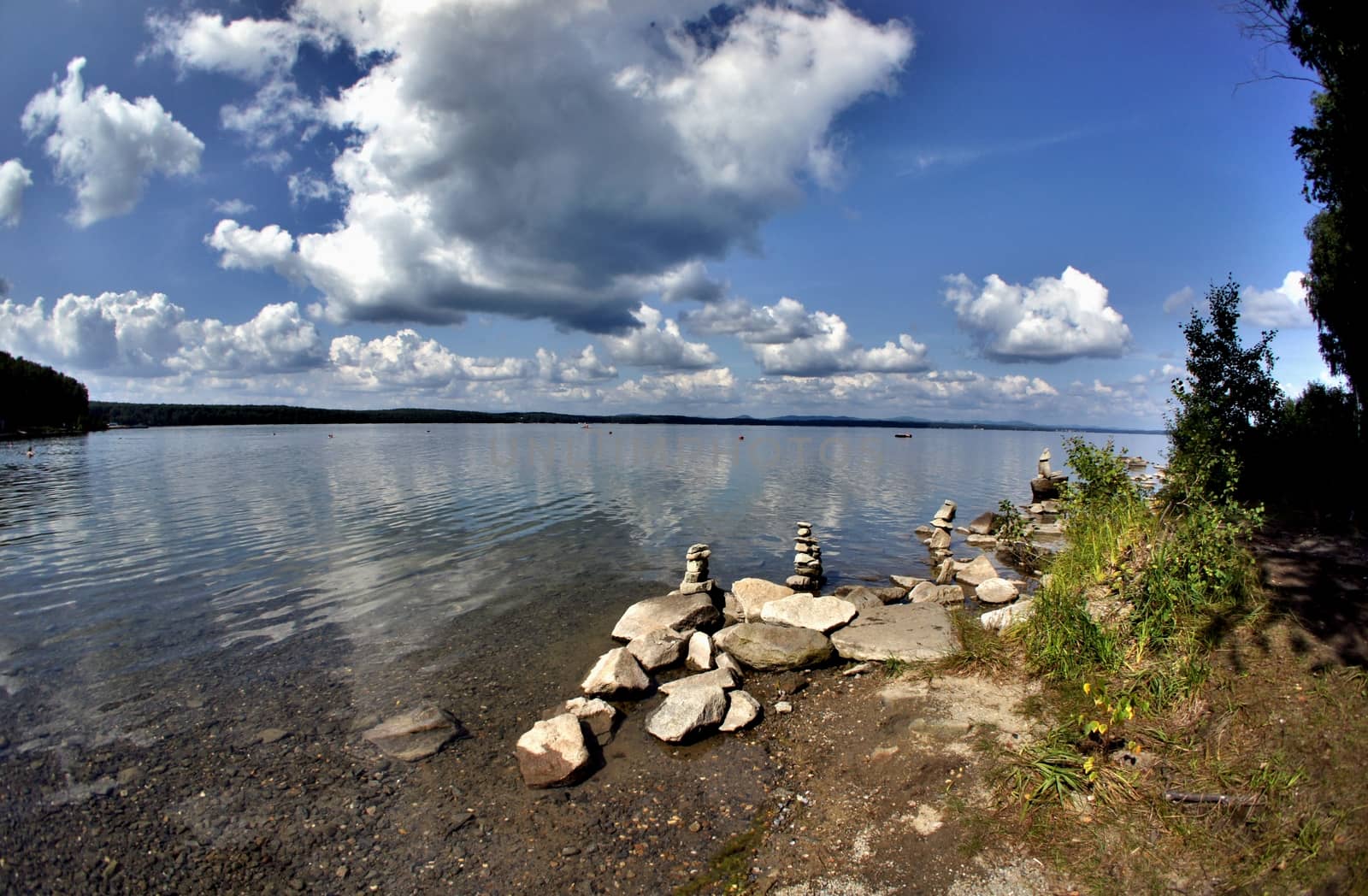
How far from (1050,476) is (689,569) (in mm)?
33802

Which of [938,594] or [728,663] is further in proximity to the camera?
[938,594]

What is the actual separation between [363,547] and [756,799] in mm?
20664

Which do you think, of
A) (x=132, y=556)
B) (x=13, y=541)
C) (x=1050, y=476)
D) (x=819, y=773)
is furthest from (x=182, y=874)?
(x=1050, y=476)

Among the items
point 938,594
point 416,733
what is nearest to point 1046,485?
point 938,594

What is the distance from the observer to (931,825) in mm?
6586

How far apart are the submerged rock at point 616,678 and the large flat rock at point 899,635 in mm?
3981

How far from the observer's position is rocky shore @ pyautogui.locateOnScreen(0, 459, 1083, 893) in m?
6.85

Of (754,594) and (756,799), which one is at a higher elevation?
(754,594)

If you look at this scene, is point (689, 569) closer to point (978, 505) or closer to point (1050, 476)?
point (978, 505)

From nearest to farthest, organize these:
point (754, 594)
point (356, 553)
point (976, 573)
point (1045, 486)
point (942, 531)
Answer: point (754, 594) → point (976, 573) → point (356, 553) → point (942, 531) → point (1045, 486)

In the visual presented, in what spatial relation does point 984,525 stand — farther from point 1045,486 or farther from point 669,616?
point 669,616

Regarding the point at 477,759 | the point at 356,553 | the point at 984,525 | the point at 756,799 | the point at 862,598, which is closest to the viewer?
the point at 756,799

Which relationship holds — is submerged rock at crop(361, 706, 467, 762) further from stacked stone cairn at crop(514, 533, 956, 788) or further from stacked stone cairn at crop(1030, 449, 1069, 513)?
stacked stone cairn at crop(1030, 449, 1069, 513)

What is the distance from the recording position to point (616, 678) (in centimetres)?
1109
